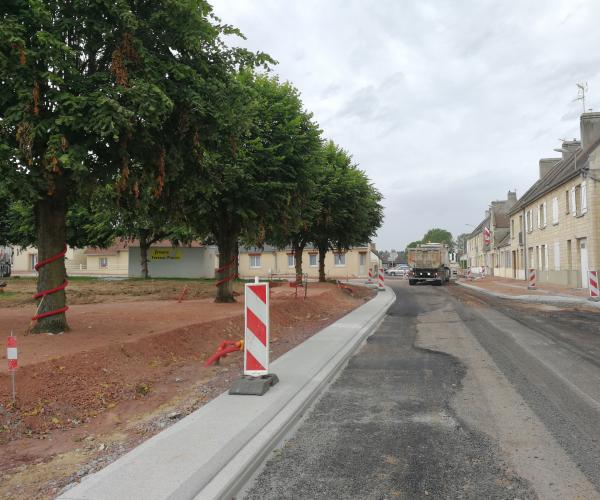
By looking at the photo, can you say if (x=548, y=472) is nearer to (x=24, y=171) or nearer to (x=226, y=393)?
(x=226, y=393)

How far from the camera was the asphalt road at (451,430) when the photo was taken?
3.65 m

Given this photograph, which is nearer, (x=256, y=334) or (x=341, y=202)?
(x=256, y=334)

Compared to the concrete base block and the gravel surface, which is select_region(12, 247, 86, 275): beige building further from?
the gravel surface

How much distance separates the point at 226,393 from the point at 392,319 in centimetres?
1008

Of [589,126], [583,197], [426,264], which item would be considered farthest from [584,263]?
[426,264]

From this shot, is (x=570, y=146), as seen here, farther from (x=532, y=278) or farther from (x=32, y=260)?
(x=32, y=260)

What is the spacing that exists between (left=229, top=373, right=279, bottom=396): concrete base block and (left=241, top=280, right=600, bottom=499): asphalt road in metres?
0.69

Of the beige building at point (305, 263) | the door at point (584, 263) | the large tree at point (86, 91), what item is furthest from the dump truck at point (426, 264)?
the large tree at point (86, 91)

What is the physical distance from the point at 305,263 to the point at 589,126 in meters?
32.0

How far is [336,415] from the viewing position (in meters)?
5.44

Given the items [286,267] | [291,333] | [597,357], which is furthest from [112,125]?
[286,267]

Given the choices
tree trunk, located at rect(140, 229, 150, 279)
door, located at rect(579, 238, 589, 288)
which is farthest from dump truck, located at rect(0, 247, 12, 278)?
door, located at rect(579, 238, 589, 288)

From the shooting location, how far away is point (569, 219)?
97.9 feet

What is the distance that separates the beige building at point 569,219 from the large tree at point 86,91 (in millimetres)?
23941
